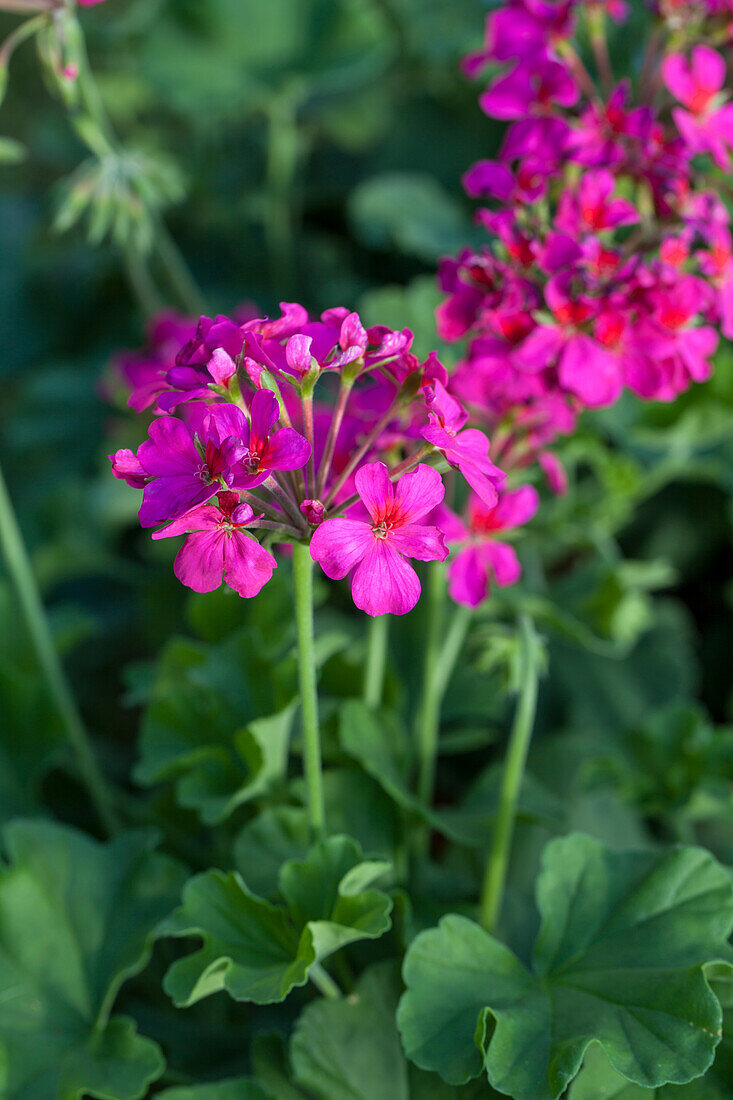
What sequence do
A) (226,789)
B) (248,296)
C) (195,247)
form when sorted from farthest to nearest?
(195,247), (248,296), (226,789)

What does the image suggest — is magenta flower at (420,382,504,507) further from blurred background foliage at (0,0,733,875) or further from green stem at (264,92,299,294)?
green stem at (264,92,299,294)

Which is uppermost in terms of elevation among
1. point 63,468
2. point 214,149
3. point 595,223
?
point 595,223

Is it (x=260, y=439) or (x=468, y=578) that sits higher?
(x=260, y=439)

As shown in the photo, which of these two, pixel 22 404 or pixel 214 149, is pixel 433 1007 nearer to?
pixel 22 404

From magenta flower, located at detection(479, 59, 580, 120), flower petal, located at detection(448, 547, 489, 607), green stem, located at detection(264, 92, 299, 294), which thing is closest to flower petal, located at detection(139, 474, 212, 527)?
flower petal, located at detection(448, 547, 489, 607)

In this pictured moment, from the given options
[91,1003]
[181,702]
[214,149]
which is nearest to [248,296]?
[214,149]

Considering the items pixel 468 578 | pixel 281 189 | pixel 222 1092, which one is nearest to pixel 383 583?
pixel 468 578

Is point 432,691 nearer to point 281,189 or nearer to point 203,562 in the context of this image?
point 203,562

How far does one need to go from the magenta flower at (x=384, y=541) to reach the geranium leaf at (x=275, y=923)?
25cm

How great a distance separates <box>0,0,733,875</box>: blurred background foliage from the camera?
46.7 inches

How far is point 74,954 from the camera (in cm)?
92

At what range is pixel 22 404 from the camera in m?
2.00

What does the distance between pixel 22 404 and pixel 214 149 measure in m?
0.76

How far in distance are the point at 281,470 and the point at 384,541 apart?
0.08 m
